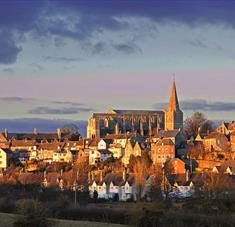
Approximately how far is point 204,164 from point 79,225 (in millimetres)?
52532

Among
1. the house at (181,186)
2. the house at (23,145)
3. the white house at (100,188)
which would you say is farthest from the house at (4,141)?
the house at (181,186)

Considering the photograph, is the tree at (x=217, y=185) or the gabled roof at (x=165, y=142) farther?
the gabled roof at (x=165, y=142)

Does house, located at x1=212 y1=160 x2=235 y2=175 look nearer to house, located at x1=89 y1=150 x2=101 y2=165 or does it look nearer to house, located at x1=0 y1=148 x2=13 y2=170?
house, located at x1=89 y1=150 x2=101 y2=165

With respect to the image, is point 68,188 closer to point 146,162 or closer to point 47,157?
point 146,162

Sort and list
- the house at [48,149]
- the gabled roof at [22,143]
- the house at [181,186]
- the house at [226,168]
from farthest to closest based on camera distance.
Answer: the gabled roof at [22,143], the house at [48,149], the house at [226,168], the house at [181,186]

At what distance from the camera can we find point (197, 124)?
113m

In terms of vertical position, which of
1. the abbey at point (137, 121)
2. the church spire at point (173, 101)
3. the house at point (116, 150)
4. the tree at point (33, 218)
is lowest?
the tree at point (33, 218)

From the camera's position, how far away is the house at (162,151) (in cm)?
8569

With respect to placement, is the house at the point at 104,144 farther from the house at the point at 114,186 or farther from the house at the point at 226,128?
the house at the point at 114,186

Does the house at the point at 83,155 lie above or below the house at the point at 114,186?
above

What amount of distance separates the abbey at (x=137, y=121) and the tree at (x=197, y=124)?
20.1 feet

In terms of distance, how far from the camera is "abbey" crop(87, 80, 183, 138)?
121125 mm

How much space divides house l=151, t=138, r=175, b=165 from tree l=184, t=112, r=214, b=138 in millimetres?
21686

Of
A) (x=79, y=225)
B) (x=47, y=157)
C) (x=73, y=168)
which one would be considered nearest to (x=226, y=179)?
(x=73, y=168)
